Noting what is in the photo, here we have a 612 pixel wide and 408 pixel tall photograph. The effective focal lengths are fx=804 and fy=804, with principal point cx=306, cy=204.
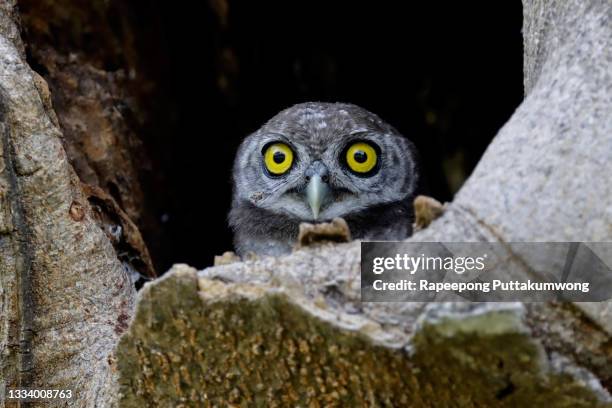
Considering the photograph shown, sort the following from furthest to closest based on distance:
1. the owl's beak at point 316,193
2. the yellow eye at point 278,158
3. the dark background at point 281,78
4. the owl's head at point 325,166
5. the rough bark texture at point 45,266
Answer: the dark background at point 281,78 < the yellow eye at point 278,158 < the owl's head at point 325,166 < the owl's beak at point 316,193 < the rough bark texture at point 45,266

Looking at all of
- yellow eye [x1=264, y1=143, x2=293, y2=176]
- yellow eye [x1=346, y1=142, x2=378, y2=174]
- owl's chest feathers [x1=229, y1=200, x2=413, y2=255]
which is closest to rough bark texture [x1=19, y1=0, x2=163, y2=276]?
owl's chest feathers [x1=229, y1=200, x2=413, y2=255]

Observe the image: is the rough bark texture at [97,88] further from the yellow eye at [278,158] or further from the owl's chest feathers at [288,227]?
the yellow eye at [278,158]

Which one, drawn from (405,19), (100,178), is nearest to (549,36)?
(100,178)

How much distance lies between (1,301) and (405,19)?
3.45 meters

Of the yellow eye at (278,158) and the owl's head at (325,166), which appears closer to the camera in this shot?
the owl's head at (325,166)

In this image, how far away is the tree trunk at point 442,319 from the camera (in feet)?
5.68

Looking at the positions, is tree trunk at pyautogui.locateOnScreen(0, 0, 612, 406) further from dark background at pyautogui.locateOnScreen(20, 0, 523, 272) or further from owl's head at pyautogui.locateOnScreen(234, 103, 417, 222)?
dark background at pyautogui.locateOnScreen(20, 0, 523, 272)

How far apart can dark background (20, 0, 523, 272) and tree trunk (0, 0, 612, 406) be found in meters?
2.25

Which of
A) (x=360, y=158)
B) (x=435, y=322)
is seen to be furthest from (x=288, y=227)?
(x=435, y=322)

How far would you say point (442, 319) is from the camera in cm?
161

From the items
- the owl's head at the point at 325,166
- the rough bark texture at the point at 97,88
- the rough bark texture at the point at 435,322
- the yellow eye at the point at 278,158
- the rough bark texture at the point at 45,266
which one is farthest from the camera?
the rough bark texture at the point at 97,88

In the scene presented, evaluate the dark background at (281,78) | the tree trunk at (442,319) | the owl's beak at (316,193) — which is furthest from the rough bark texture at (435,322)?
the dark background at (281,78)

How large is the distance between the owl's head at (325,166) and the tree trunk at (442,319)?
Answer: 132 centimetres

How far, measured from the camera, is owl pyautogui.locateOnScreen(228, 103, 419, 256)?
3506 millimetres
